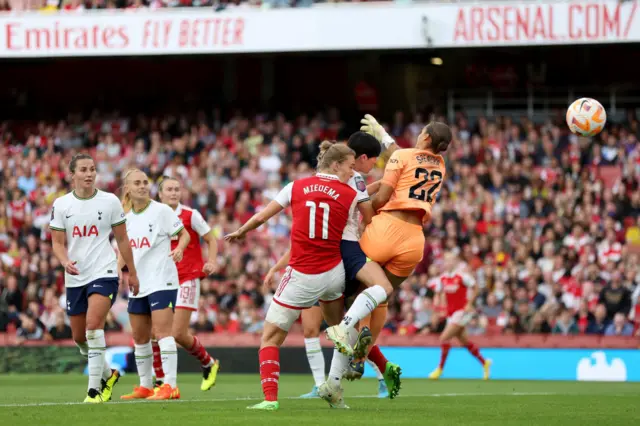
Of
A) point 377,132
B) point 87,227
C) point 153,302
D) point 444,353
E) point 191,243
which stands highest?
point 377,132

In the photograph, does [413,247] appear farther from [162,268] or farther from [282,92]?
[282,92]

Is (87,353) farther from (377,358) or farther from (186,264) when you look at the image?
(377,358)

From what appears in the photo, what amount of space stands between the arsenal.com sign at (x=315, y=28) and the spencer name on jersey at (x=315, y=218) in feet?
55.9

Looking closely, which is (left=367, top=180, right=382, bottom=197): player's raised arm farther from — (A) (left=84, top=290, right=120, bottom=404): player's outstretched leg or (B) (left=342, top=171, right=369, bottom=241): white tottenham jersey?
(A) (left=84, top=290, right=120, bottom=404): player's outstretched leg

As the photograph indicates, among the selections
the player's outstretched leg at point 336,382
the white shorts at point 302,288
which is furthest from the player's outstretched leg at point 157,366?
the white shorts at point 302,288

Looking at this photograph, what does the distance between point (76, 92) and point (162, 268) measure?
21874 mm

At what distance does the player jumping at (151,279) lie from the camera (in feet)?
40.8

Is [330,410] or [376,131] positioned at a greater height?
Result: [376,131]

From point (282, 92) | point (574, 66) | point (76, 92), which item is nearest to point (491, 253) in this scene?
point (574, 66)

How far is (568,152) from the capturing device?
25688mm

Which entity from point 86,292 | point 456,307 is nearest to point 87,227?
point 86,292

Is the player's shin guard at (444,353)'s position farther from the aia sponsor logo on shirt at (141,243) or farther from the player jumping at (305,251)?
the player jumping at (305,251)

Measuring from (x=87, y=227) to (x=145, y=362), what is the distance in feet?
6.39

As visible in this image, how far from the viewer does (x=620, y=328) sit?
66.6ft
